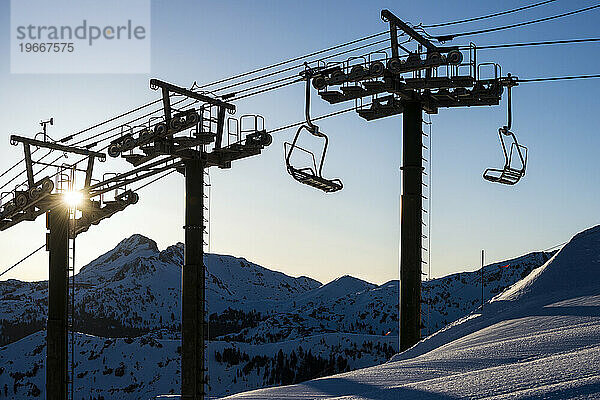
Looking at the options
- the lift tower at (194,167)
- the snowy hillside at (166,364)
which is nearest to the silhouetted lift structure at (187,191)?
the lift tower at (194,167)

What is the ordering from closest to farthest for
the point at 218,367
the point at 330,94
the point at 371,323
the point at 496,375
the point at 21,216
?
the point at 496,375, the point at 330,94, the point at 21,216, the point at 218,367, the point at 371,323

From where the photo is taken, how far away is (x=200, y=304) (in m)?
21.4

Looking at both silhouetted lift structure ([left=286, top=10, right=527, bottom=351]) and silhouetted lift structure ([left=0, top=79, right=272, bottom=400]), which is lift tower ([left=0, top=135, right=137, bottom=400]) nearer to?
silhouetted lift structure ([left=0, top=79, right=272, bottom=400])

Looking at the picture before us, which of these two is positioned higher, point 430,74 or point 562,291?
point 430,74

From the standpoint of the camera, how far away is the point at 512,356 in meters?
10.6

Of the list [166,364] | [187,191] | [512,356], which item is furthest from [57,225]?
[166,364]

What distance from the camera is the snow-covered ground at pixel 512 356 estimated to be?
28.3ft

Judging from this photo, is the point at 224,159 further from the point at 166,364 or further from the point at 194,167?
the point at 166,364

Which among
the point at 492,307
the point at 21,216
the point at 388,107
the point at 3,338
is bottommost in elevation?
the point at 3,338

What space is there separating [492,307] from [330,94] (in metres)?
7.75

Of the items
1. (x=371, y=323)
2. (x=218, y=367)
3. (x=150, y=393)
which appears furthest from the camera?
(x=371, y=323)

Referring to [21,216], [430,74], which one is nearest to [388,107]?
[430,74]

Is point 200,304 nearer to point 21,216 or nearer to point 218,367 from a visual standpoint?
point 21,216

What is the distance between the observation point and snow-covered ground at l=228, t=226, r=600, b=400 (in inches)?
339
